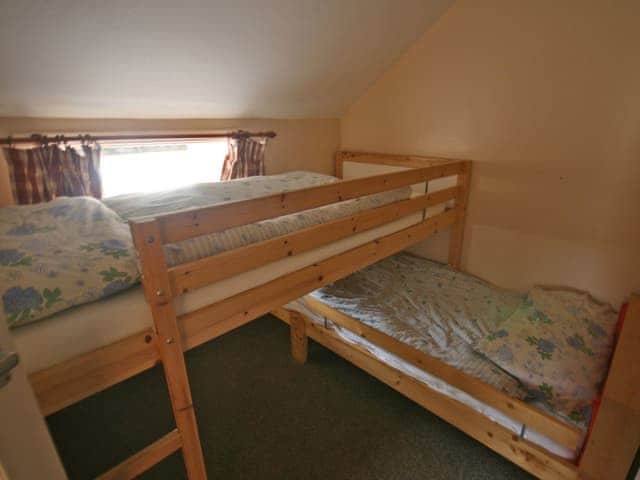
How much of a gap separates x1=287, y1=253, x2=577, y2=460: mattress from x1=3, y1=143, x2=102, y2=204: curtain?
1.39 meters

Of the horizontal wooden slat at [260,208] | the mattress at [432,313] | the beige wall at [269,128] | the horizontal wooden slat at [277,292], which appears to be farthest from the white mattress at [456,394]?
the beige wall at [269,128]

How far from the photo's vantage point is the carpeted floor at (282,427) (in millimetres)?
1514

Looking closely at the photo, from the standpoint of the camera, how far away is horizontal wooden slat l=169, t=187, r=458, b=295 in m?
1.06

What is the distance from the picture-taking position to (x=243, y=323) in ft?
4.07

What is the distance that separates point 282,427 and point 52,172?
1818 millimetres

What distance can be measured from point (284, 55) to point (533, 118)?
1.54 m

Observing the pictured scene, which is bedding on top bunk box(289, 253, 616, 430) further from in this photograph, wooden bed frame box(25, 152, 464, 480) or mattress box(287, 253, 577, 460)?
wooden bed frame box(25, 152, 464, 480)

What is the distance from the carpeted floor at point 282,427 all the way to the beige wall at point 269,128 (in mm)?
1266

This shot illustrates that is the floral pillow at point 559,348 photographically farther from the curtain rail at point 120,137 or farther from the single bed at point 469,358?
the curtain rail at point 120,137

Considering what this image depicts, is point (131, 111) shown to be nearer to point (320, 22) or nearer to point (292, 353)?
point (320, 22)

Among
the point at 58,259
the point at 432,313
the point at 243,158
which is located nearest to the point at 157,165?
the point at 243,158

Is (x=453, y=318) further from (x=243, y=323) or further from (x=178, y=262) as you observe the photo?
(x=178, y=262)

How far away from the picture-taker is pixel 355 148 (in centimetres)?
311

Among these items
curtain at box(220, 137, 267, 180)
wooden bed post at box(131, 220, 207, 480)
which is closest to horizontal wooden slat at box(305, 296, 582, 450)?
wooden bed post at box(131, 220, 207, 480)
